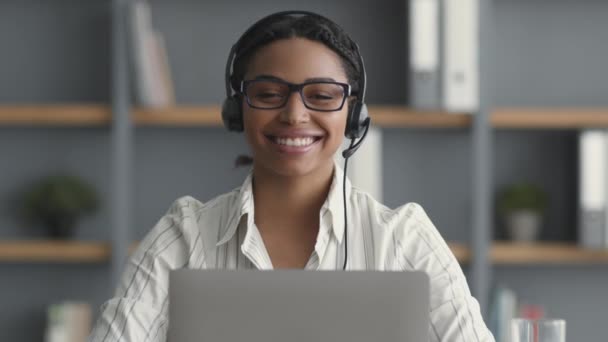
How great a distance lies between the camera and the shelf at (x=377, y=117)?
297 centimetres

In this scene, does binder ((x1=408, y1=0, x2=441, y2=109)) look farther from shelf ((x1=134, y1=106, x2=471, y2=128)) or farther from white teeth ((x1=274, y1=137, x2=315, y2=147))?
white teeth ((x1=274, y1=137, x2=315, y2=147))

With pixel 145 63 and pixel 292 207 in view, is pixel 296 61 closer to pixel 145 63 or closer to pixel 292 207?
pixel 292 207

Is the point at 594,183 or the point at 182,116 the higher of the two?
the point at 182,116

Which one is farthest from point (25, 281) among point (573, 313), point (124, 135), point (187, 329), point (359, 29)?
point (187, 329)

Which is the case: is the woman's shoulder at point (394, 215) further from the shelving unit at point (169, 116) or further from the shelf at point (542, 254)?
the shelf at point (542, 254)

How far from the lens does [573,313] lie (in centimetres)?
319

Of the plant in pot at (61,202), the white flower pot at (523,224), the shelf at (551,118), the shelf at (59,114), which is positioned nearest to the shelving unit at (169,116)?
the shelf at (59,114)

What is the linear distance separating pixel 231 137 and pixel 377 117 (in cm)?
55

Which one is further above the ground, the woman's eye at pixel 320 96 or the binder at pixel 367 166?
the woman's eye at pixel 320 96

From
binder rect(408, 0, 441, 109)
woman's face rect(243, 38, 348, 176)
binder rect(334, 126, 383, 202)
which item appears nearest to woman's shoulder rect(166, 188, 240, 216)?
woman's face rect(243, 38, 348, 176)

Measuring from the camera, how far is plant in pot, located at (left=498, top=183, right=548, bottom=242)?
307 cm

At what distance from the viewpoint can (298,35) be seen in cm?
152

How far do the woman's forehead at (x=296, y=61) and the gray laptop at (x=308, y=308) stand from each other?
52cm

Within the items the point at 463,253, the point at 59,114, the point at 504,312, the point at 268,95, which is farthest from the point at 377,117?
the point at 268,95
